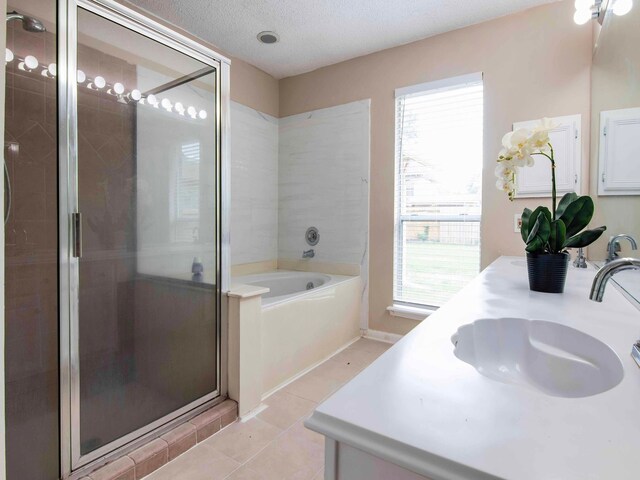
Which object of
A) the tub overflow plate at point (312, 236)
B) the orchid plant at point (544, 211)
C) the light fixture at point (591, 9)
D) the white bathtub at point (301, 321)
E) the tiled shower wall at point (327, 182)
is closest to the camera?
the orchid plant at point (544, 211)

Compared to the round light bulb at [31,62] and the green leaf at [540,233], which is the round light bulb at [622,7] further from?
the round light bulb at [31,62]

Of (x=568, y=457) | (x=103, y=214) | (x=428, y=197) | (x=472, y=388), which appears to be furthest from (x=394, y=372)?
(x=428, y=197)

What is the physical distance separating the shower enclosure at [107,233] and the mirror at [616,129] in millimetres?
1829

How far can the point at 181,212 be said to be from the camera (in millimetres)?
1708

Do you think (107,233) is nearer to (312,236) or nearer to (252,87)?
(312,236)

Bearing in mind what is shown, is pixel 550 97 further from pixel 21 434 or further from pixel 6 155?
pixel 21 434

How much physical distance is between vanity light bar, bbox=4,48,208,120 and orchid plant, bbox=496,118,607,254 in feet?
4.85

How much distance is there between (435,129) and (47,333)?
2713 millimetres

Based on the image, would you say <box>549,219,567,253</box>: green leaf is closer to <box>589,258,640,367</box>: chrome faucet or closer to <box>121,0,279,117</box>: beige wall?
<box>589,258,640,367</box>: chrome faucet

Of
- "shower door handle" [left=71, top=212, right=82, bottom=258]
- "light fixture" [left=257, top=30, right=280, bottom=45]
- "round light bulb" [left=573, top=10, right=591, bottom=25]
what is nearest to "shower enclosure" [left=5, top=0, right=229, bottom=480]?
"shower door handle" [left=71, top=212, right=82, bottom=258]

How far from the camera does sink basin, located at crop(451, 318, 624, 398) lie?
689 millimetres

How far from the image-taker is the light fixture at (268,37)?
2.59 metres

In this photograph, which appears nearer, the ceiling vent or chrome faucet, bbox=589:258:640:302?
chrome faucet, bbox=589:258:640:302

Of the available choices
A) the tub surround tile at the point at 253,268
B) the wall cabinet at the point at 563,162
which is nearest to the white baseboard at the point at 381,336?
the tub surround tile at the point at 253,268
